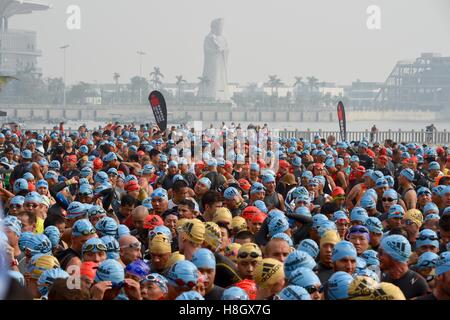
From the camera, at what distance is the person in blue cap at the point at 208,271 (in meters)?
6.94

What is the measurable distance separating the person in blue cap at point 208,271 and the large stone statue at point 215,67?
389 feet

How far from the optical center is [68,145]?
20.6 metres

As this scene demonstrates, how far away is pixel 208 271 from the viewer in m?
7.07

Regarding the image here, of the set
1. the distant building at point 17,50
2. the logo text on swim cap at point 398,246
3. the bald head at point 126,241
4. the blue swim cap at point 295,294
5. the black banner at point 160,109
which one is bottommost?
the bald head at point 126,241

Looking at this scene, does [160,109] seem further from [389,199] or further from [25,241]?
[25,241]

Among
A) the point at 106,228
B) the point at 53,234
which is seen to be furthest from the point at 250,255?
the point at 53,234

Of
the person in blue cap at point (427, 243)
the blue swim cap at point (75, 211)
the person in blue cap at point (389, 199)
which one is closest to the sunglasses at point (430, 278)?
the person in blue cap at point (427, 243)

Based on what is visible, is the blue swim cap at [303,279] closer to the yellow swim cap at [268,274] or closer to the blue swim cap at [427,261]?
the yellow swim cap at [268,274]

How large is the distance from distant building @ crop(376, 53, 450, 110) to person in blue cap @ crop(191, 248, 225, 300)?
119075 millimetres

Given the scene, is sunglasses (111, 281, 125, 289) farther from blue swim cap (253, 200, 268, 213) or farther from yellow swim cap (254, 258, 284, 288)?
blue swim cap (253, 200, 268, 213)

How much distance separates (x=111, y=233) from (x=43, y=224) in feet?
4.76

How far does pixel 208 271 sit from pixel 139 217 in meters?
3.38
